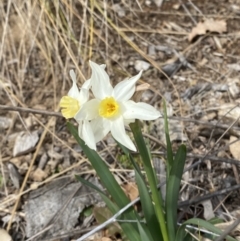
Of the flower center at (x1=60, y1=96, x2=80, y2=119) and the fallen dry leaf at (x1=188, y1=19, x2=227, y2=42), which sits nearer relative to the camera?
the flower center at (x1=60, y1=96, x2=80, y2=119)

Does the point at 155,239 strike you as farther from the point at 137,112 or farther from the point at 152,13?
the point at 152,13

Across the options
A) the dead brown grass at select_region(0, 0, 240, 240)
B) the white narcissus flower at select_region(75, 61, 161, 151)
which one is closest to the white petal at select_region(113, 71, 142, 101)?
the white narcissus flower at select_region(75, 61, 161, 151)

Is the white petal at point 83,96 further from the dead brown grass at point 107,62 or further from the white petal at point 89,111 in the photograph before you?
the dead brown grass at point 107,62

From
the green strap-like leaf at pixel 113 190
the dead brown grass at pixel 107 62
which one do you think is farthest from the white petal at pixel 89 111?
the dead brown grass at pixel 107 62

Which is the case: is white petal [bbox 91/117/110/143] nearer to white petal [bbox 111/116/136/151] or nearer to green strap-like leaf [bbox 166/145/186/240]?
white petal [bbox 111/116/136/151]

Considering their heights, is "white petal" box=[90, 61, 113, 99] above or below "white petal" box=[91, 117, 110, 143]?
above
